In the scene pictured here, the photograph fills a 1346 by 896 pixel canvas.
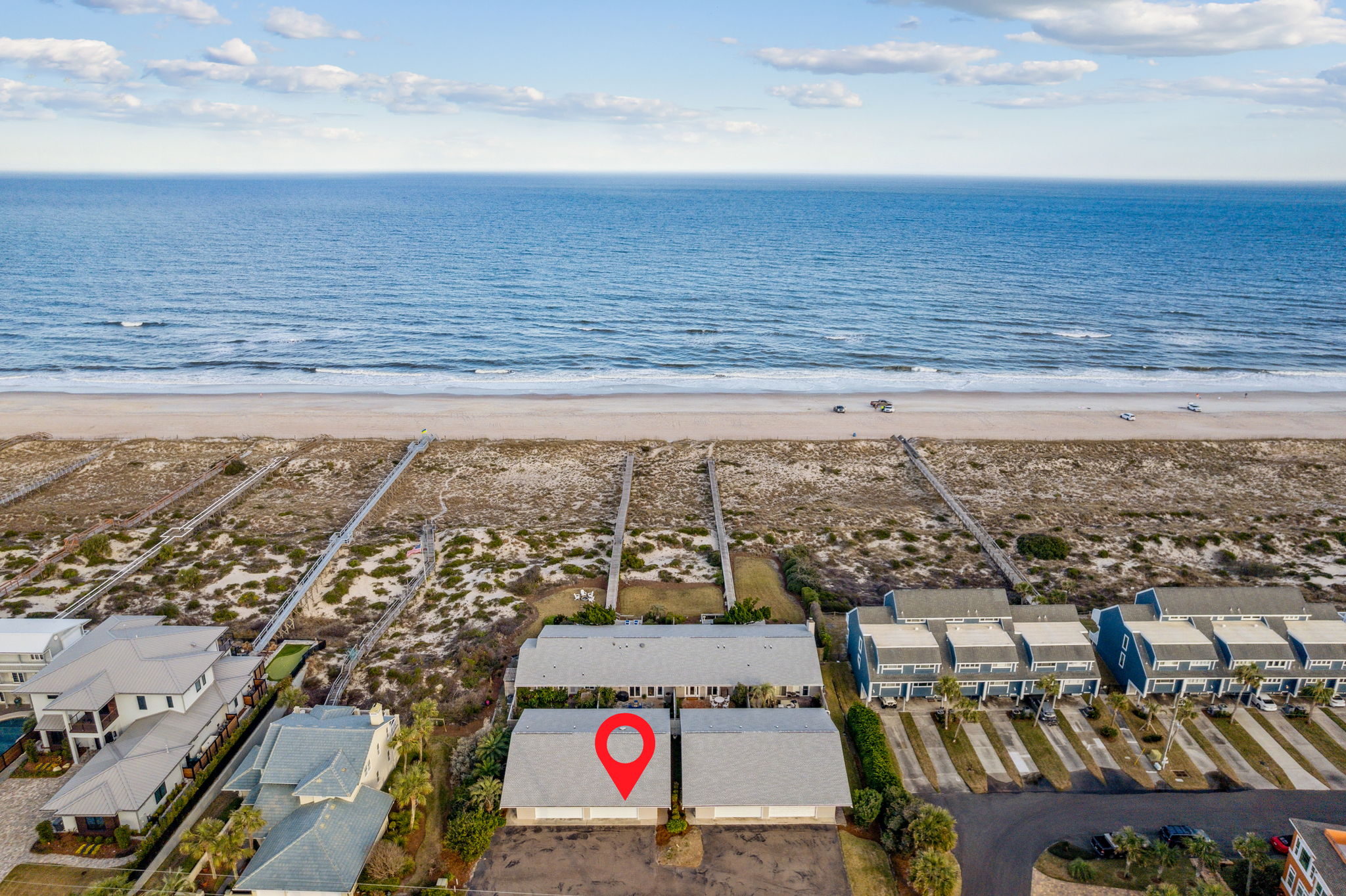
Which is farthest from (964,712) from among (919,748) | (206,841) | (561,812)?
(206,841)

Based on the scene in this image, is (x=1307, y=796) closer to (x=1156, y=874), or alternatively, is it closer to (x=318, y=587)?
(x=1156, y=874)

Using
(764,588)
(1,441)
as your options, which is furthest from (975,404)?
(1,441)

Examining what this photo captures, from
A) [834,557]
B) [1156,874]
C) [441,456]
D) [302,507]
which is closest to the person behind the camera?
[1156,874]

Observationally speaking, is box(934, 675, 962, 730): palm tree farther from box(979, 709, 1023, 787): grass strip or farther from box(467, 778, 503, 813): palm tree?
box(467, 778, 503, 813): palm tree

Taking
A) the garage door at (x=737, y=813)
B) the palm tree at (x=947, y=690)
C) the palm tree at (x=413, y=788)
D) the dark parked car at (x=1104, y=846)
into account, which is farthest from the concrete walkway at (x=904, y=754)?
the palm tree at (x=413, y=788)

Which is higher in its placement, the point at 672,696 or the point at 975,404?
the point at 975,404

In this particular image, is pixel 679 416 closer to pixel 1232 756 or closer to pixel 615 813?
pixel 615 813
